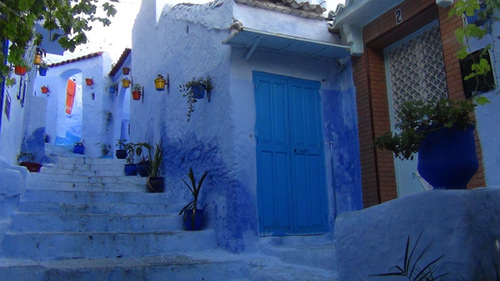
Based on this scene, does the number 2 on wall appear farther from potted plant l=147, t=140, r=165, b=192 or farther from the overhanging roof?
potted plant l=147, t=140, r=165, b=192

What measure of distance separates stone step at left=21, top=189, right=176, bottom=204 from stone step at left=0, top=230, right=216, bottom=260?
1299 millimetres

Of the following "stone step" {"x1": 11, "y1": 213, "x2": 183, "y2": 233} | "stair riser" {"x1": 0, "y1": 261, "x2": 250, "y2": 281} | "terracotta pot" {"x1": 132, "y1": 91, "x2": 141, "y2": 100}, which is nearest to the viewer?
"stair riser" {"x1": 0, "y1": 261, "x2": 250, "y2": 281}

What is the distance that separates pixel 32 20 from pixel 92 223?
3102 millimetres

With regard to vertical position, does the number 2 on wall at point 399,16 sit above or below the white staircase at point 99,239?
above

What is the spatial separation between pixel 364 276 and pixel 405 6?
154 inches

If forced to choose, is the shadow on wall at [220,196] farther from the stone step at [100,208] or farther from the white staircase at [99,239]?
the stone step at [100,208]

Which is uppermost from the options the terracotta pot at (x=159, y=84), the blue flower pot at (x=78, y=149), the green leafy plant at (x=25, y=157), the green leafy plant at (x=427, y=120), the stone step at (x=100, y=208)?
the terracotta pot at (x=159, y=84)

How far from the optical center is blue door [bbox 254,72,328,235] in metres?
5.73

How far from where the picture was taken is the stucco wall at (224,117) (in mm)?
5594

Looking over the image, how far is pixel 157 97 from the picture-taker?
8680 mm

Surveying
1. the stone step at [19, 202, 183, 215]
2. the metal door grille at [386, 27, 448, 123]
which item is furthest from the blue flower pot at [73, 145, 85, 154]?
the metal door grille at [386, 27, 448, 123]

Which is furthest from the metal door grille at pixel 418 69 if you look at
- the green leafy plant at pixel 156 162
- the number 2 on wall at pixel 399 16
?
the green leafy plant at pixel 156 162

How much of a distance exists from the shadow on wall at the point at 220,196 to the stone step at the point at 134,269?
425 mm

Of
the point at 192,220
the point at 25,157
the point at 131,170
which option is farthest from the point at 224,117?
the point at 25,157
